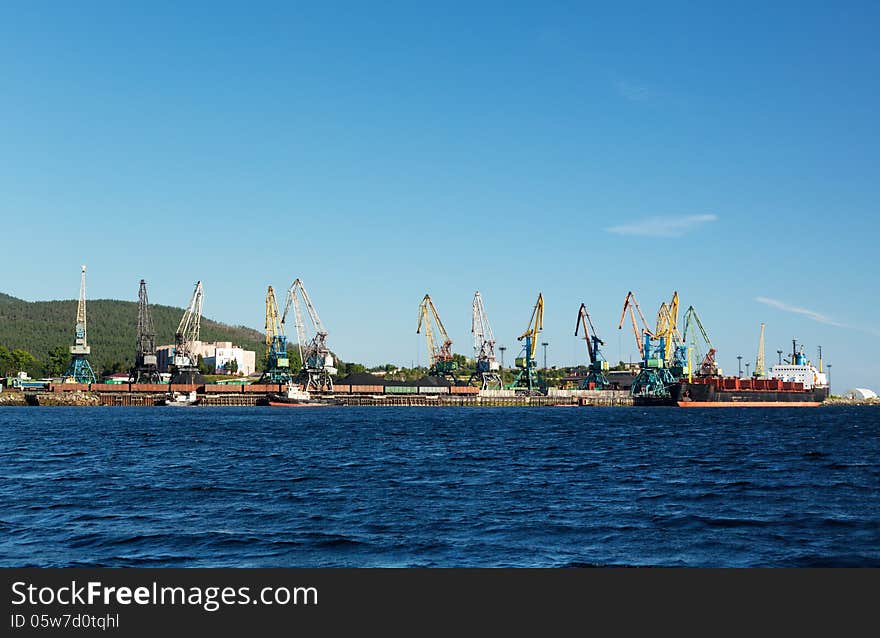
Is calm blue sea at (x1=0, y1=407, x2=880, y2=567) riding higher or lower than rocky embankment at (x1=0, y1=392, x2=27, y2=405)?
higher

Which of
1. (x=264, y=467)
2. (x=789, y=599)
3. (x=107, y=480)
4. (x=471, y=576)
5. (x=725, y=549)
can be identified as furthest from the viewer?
(x=264, y=467)

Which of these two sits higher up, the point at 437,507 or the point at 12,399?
the point at 437,507

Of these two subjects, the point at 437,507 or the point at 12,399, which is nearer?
the point at 437,507

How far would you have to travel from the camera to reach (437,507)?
3164 centimetres

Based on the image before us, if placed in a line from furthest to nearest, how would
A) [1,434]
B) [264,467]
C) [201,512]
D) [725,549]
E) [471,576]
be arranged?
[1,434] < [264,467] < [201,512] < [725,549] < [471,576]

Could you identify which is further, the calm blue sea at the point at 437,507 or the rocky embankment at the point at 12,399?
the rocky embankment at the point at 12,399

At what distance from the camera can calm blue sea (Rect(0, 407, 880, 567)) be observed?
23172 millimetres

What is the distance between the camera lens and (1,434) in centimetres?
8156

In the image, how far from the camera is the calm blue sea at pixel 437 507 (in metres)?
23.2

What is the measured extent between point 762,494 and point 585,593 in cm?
2242

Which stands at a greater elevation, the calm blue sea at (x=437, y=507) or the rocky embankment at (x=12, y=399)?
the calm blue sea at (x=437, y=507)

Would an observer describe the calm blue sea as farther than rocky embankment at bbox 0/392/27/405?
No

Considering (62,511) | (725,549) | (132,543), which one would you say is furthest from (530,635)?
(62,511)

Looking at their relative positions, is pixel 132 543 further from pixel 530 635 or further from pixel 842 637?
pixel 842 637
